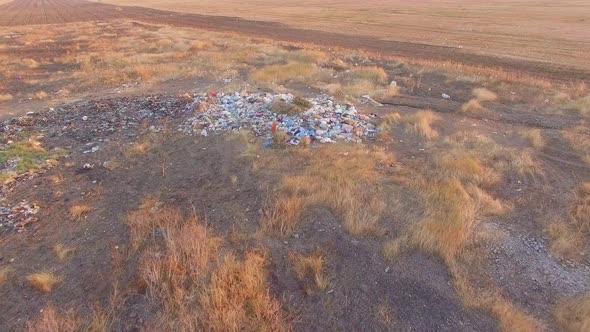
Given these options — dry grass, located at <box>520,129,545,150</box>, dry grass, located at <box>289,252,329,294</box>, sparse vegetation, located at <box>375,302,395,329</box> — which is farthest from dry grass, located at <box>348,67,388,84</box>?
sparse vegetation, located at <box>375,302,395,329</box>

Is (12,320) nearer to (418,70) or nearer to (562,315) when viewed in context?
(562,315)

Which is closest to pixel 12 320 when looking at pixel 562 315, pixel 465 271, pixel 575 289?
pixel 465 271

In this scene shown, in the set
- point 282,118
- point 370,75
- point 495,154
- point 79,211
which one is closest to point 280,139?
point 282,118

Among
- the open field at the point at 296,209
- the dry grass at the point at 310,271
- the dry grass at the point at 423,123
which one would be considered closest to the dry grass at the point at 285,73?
the open field at the point at 296,209

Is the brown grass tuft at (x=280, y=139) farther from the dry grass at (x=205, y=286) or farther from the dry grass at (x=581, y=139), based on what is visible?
the dry grass at (x=581, y=139)

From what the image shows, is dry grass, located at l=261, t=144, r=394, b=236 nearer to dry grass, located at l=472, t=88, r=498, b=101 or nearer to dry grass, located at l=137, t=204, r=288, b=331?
dry grass, located at l=137, t=204, r=288, b=331

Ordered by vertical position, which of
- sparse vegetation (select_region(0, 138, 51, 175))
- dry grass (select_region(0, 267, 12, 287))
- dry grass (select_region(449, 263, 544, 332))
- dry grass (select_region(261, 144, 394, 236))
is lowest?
dry grass (select_region(0, 267, 12, 287))
